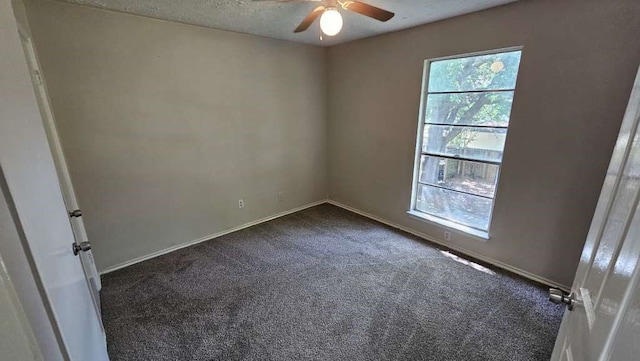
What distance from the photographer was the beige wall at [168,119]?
7.36 ft

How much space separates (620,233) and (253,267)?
262cm

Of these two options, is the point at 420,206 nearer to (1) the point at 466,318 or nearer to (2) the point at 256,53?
(1) the point at 466,318

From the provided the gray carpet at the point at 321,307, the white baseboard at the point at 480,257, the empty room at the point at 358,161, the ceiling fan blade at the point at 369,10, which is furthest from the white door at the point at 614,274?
the white baseboard at the point at 480,257

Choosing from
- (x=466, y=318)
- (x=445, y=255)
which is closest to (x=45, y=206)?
(x=466, y=318)

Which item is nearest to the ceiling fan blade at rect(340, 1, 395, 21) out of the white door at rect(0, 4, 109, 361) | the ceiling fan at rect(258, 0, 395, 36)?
the ceiling fan at rect(258, 0, 395, 36)

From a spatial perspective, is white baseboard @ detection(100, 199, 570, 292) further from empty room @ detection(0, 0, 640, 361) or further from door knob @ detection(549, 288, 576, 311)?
door knob @ detection(549, 288, 576, 311)

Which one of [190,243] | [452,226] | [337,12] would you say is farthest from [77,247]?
[452,226]

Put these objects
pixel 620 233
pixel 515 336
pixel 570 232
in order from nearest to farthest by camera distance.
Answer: pixel 620 233
pixel 515 336
pixel 570 232

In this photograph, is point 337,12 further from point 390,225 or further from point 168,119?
point 390,225

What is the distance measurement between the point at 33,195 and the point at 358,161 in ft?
11.3

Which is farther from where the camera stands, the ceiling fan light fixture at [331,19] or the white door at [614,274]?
the ceiling fan light fixture at [331,19]

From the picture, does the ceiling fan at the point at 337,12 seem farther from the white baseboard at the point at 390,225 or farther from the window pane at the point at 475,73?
the white baseboard at the point at 390,225

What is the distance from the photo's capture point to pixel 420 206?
3359mm

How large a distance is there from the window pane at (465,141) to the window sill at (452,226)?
0.78 metres
